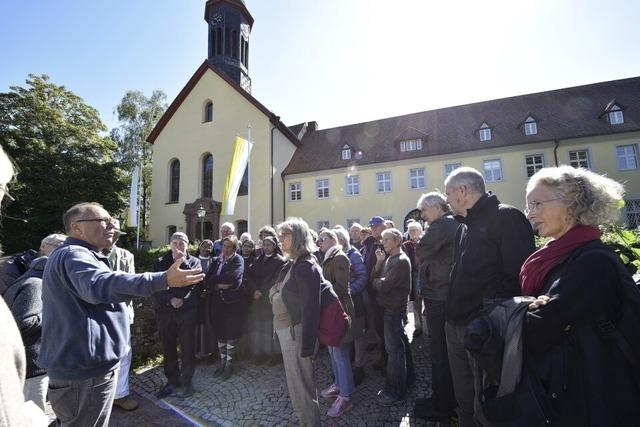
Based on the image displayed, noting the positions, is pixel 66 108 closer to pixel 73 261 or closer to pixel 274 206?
pixel 274 206

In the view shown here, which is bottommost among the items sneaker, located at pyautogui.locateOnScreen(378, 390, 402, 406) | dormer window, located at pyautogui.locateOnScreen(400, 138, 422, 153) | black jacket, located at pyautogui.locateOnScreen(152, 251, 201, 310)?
sneaker, located at pyautogui.locateOnScreen(378, 390, 402, 406)

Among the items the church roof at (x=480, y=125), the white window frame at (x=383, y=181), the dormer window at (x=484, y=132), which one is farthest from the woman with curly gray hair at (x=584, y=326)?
the dormer window at (x=484, y=132)

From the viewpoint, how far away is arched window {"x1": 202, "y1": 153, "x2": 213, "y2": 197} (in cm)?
2503

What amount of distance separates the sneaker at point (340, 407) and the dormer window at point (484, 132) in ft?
68.7

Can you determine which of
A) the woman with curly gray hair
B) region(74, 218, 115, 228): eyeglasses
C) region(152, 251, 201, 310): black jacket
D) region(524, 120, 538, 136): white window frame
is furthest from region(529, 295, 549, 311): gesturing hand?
region(524, 120, 538, 136): white window frame

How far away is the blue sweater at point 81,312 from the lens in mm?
2004

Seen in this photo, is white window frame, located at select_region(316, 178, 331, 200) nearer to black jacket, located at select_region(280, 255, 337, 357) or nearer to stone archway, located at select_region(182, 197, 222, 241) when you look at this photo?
stone archway, located at select_region(182, 197, 222, 241)

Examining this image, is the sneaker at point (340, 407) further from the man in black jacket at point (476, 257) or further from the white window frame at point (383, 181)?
the white window frame at point (383, 181)

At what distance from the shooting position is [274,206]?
23297mm

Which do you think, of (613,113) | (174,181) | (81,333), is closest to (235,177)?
(81,333)

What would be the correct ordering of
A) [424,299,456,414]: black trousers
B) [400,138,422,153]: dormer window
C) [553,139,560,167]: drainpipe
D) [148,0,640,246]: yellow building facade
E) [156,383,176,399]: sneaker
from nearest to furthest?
[424,299,456,414]: black trousers
[156,383,176,399]: sneaker
[553,139,560,167]: drainpipe
[148,0,640,246]: yellow building facade
[400,138,422,153]: dormer window

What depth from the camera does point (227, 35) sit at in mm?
25875

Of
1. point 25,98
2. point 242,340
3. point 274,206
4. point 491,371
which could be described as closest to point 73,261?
point 491,371

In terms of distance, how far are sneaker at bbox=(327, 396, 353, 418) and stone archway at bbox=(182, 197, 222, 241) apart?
67.3 feet
